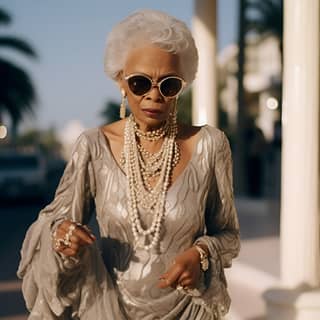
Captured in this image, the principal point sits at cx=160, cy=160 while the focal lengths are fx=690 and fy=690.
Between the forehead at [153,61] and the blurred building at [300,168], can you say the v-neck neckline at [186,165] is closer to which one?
the forehead at [153,61]

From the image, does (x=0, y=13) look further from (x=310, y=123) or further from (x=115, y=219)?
(x=115, y=219)

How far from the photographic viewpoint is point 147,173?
1950 millimetres

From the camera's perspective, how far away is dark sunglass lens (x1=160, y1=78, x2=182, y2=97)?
1.89 meters

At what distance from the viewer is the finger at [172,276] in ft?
5.79

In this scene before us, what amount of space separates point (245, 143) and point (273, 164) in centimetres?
240

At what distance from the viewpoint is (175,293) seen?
1.92 meters

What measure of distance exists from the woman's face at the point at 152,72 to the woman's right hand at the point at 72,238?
0.39 m

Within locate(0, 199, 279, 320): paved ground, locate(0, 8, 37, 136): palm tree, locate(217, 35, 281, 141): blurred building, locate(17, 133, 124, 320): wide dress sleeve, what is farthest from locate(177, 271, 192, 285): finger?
locate(217, 35, 281, 141): blurred building

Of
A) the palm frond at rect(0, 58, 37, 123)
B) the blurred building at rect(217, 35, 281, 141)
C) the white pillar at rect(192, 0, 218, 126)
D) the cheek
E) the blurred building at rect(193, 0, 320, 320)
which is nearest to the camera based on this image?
the cheek

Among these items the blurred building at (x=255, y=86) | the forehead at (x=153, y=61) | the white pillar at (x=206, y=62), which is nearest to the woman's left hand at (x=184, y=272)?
the forehead at (x=153, y=61)

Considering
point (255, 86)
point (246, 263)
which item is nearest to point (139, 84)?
point (246, 263)

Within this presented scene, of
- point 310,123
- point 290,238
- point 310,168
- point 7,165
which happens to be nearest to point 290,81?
point 310,123

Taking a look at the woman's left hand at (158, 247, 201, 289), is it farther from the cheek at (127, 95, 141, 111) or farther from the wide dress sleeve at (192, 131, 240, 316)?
the cheek at (127, 95, 141, 111)

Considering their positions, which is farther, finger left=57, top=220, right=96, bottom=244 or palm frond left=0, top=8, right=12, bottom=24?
palm frond left=0, top=8, right=12, bottom=24
